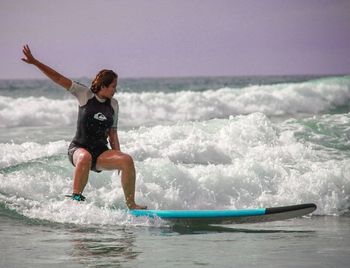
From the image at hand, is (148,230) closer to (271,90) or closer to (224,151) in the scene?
(224,151)

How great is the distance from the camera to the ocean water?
6566mm

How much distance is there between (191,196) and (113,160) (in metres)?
2.15

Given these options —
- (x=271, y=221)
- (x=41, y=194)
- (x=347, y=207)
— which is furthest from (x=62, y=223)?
(x=347, y=207)

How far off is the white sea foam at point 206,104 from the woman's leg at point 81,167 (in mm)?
14998

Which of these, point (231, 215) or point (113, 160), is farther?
point (231, 215)

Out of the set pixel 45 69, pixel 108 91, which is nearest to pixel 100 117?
pixel 108 91

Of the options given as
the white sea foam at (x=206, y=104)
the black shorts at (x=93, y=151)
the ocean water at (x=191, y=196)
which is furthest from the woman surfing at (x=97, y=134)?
the white sea foam at (x=206, y=104)

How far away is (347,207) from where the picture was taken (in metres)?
9.74

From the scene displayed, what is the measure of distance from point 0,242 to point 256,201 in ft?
12.0

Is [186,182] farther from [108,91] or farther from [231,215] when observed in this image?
[108,91]

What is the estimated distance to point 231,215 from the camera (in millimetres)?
7941

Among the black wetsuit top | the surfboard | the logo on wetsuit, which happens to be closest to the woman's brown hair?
the black wetsuit top

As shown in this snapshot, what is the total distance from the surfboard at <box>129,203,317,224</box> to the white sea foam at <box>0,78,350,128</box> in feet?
48.6

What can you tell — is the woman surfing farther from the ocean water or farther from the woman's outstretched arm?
the ocean water
